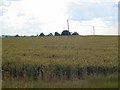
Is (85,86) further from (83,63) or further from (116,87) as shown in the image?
(83,63)

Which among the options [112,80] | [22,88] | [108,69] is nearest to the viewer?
[22,88]

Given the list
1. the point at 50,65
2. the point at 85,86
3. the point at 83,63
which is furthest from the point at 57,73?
the point at 85,86

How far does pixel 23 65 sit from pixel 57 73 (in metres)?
2.18

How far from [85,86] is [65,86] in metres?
0.64

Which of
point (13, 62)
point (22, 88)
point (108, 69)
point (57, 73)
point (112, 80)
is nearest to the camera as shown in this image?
point (22, 88)

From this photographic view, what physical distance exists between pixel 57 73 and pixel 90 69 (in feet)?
6.30

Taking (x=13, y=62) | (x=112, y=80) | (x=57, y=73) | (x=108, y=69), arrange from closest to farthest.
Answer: (x=112, y=80) → (x=57, y=73) → (x=108, y=69) → (x=13, y=62)

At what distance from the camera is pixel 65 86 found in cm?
980

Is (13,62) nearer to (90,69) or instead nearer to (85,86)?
(90,69)

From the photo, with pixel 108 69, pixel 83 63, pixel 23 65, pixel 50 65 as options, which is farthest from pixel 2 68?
pixel 108 69

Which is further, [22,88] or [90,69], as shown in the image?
[90,69]

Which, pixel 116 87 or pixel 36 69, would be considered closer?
pixel 116 87

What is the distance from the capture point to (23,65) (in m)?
15.4

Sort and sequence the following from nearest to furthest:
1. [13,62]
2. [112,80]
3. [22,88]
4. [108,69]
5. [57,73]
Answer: [22,88]
[112,80]
[57,73]
[108,69]
[13,62]
